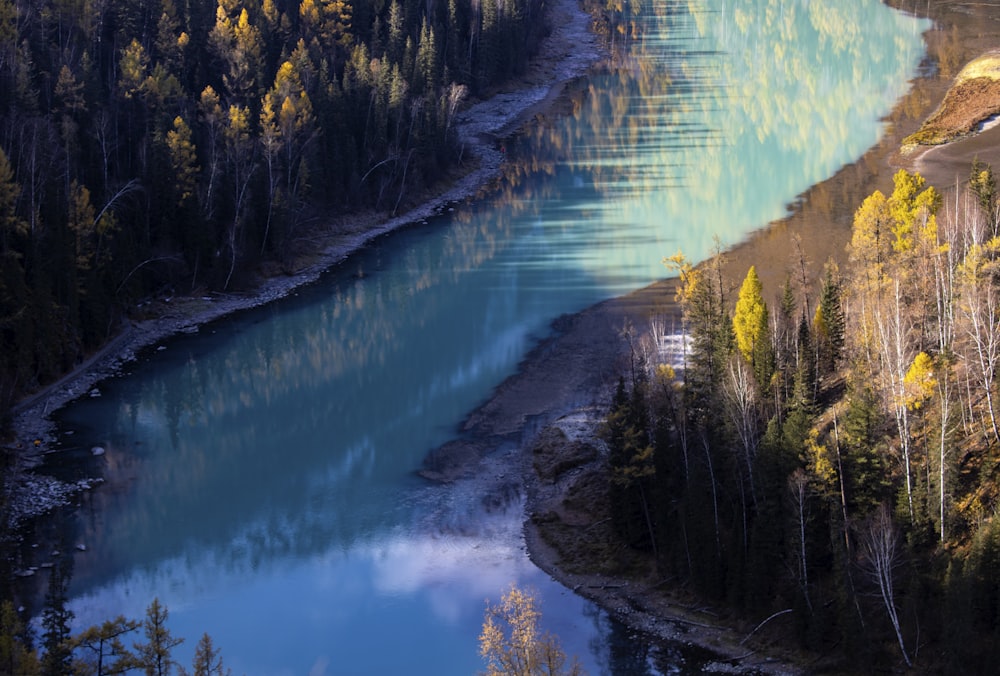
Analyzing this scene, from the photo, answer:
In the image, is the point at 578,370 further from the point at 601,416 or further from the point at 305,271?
the point at 305,271

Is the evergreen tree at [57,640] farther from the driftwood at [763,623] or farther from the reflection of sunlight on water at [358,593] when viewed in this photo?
the driftwood at [763,623]

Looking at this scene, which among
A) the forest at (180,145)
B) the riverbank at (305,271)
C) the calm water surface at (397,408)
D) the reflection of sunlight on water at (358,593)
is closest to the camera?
the reflection of sunlight on water at (358,593)

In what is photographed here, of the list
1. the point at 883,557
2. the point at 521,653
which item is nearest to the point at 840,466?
the point at 883,557

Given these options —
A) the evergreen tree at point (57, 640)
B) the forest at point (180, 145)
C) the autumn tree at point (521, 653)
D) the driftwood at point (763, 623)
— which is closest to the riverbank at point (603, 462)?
the driftwood at point (763, 623)

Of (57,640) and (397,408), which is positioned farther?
(397,408)

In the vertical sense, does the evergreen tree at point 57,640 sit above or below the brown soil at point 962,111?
below

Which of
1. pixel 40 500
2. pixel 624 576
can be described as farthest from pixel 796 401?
pixel 40 500
